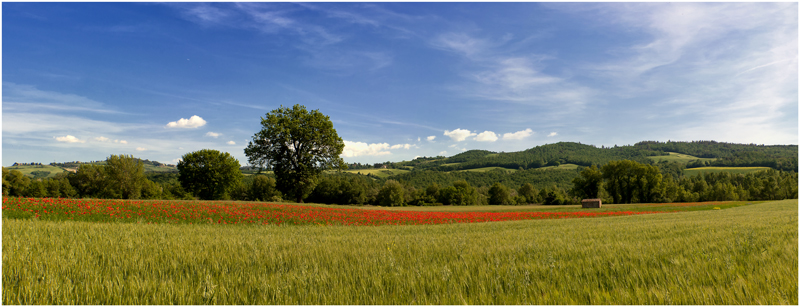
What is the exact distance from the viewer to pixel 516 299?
3424 millimetres

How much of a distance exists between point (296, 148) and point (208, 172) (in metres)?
28.5

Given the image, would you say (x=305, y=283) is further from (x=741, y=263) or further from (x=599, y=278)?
(x=741, y=263)

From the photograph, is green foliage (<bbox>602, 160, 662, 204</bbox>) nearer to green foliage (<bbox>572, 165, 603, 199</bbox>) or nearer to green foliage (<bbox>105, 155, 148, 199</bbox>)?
green foliage (<bbox>572, 165, 603, 199</bbox>)

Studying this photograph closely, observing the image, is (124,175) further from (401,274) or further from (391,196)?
(401,274)

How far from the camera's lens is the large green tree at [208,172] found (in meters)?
59.1

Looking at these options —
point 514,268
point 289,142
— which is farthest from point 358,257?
point 289,142

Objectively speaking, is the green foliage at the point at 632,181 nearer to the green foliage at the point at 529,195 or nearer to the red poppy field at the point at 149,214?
the green foliage at the point at 529,195

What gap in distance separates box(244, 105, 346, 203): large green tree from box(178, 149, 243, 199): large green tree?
25384mm

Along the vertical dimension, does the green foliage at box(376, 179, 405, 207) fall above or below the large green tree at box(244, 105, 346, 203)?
below

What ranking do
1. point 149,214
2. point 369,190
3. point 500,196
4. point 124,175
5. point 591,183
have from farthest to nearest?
point 500,196, point 369,190, point 591,183, point 124,175, point 149,214

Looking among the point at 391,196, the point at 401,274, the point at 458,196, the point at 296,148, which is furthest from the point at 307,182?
the point at 458,196

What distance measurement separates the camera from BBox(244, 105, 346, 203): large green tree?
128ft

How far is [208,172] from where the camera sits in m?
59.3

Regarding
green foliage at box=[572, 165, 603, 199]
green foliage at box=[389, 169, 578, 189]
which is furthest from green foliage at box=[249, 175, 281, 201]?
green foliage at box=[572, 165, 603, 199]
